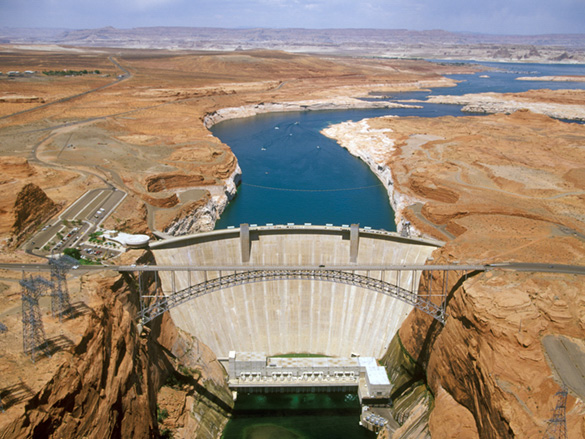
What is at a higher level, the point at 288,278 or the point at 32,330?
the point at 32,330

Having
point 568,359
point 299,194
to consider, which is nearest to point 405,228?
point 299,194

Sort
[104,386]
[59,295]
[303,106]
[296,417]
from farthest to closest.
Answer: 1. [303,106]
2. [296,417]
3. [59,295]
4. [104,386]

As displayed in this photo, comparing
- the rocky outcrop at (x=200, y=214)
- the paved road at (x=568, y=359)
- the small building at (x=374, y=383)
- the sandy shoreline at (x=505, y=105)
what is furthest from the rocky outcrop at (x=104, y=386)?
the sandy shoreline at (x=505, y=105)

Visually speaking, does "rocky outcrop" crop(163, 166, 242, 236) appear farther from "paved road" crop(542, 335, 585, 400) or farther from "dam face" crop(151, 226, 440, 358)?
"paved road" crop(542, 335, 585, 400)

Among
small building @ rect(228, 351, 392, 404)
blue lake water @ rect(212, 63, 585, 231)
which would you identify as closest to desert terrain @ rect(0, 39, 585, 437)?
small building @ rect(228, 351, 392, 404)

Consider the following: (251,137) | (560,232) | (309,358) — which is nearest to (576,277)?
(560,232)

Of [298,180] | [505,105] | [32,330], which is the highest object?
[32,330]

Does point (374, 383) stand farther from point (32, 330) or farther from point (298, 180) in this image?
point (298, 180)
